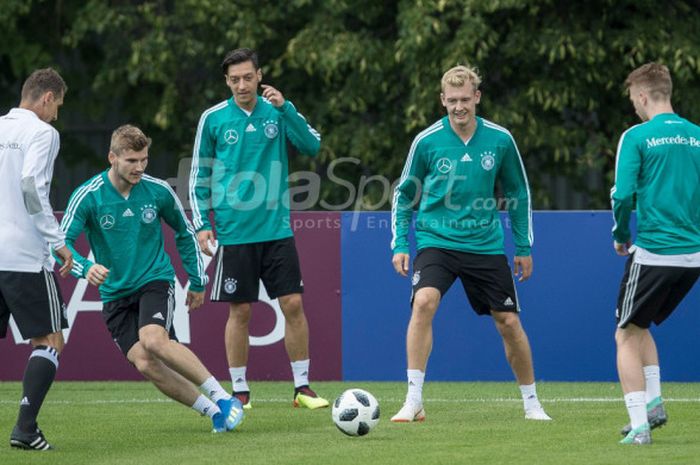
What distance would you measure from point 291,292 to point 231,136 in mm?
1091

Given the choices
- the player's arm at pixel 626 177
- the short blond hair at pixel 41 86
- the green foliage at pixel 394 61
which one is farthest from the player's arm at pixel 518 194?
the green foliage at pixel 394 61

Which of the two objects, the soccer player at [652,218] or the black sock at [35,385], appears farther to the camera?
the black sock at [35,385]

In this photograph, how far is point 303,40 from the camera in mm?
15930

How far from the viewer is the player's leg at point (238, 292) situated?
9.20 metres

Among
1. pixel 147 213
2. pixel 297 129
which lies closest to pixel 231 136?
pixel 297 129

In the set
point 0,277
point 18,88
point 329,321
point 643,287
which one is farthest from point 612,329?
point 18,88

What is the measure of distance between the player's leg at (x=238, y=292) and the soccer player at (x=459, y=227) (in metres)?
1.28

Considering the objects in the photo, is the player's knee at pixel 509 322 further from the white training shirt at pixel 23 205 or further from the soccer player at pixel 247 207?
the white training shirt at pixel 23 205

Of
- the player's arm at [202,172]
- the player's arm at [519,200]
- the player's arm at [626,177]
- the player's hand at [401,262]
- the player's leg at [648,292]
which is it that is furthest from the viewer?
the player's arm at [202,172]

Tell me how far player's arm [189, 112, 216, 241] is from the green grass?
130 centimetres

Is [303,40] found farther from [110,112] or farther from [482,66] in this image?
[110,112]

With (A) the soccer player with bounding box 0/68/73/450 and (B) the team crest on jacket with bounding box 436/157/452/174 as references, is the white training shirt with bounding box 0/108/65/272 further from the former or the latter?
(B) the team crest on jacket with bounding box 436/157/452/174

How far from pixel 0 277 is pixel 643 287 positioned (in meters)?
3.28

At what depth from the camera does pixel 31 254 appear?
24.0 ft
